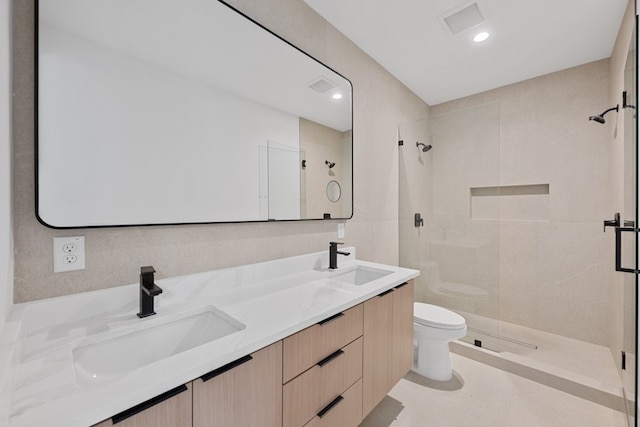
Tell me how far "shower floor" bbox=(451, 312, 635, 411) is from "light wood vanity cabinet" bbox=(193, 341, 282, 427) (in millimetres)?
2092

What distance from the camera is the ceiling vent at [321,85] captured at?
1789 millimetres

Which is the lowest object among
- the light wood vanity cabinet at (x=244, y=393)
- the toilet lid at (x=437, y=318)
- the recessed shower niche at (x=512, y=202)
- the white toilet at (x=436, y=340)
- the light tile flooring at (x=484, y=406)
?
the light tile flooring at (x=484, y=406)

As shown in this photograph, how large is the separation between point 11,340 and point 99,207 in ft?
1.51

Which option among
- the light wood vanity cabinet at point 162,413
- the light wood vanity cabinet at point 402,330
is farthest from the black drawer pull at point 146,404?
the light wood vanity cabinet at point 402,330

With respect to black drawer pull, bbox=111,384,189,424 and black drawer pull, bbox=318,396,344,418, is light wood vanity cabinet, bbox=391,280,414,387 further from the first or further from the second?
black drawer pull, bbox=111,384,189,424

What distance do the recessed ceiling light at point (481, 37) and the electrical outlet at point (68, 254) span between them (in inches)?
104

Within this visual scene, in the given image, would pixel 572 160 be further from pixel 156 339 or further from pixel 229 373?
pixel 156 339

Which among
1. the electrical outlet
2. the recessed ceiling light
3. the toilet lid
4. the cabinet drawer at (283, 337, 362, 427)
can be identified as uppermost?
the recessed ceiling light

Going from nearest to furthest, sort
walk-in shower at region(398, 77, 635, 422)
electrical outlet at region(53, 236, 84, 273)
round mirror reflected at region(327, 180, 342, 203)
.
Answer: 1. electrical outlet at region(53, 236, 84, 273)
2. round mirror reflected at region(327, 180, 342, 203)
3. walk-in shower at region(398, 77, 635, 422)

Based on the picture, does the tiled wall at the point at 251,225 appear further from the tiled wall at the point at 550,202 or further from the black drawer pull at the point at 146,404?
the tiled wall at the point at 550,202

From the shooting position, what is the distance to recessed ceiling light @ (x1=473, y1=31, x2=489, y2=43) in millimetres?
2010

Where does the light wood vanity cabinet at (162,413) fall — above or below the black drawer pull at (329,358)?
above

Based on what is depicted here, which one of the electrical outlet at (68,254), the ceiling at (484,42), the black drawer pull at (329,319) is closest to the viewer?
the electrical outlet at (68,254)

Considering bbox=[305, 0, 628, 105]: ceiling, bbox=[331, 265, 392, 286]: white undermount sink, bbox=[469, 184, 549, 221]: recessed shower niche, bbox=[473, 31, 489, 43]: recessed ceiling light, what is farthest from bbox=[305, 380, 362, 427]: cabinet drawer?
bbox=[473, 31, 489, 43]: recessed ceiling light
